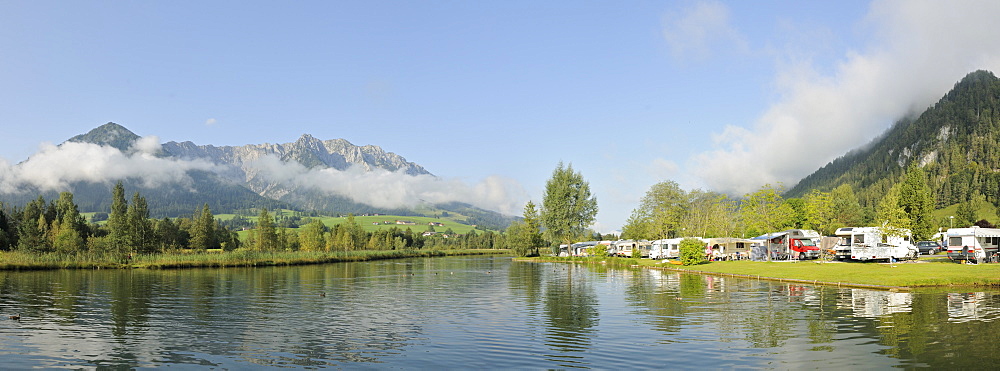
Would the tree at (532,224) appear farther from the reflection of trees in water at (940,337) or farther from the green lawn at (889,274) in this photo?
the reflection of trees in water at (940,337)

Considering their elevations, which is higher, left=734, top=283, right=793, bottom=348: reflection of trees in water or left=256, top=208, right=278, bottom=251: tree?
left=256, top=208, right=278, bottom=251: tree

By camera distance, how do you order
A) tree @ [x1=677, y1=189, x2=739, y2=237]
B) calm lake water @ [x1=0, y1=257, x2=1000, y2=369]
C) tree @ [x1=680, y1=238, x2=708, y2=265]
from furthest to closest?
1. tree @ [x1=677, y1=189, x2=739, y2=237]
2. tree @ [x1=680, y1=238, x2=708, y2=265]
3. calm lake water @ [x1=0, y1=257, x2=1000, y2=369]

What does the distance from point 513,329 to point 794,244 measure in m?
55.9

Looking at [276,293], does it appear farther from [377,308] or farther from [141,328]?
[141,328]

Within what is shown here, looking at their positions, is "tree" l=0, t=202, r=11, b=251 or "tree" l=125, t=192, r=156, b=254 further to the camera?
"tree" l=0, t=202, r=11, b=251

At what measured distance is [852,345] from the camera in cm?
Answer: 1836

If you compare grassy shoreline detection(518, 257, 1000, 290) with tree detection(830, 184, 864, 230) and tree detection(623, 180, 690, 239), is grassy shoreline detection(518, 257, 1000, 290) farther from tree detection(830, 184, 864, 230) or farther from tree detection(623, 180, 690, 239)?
tree detection(830, 184, 864, 230)

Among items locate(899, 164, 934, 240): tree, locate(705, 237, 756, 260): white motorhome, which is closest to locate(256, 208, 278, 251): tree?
locate(705, 237, 756, 260): white motorhome

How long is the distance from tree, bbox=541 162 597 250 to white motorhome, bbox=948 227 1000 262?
5420cm

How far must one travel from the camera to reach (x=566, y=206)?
101m

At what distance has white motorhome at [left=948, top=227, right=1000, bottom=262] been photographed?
5019 centimetres

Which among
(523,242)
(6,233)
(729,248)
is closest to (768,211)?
(729,248)

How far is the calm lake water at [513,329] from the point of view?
56.6 ft

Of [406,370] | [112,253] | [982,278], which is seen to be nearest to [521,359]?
[406,370]
